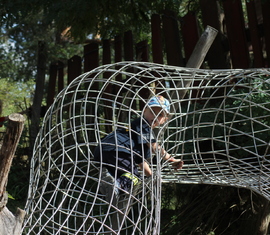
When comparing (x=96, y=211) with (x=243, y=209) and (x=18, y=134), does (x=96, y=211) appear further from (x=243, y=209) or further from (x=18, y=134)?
(x=18, y=134)

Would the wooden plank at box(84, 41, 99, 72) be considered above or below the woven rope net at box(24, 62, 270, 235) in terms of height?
above

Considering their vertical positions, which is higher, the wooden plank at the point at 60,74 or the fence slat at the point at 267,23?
the fence slat at the point at 267,23

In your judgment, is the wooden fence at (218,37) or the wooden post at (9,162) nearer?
the wooden post at (9,162)

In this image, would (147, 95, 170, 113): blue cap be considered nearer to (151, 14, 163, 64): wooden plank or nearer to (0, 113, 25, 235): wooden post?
(0, 113, 25, 235): wooden post

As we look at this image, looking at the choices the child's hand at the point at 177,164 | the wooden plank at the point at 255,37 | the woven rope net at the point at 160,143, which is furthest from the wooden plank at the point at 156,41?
the child's hand at the point at 177,164

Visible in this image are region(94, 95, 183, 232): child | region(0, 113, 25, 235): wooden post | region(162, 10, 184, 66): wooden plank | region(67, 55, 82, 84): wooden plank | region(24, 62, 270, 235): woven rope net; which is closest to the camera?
region(0, 113, 25, 235): wooden post

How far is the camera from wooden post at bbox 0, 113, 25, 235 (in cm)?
146

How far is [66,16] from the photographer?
408 centimetres

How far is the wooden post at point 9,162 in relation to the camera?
1.46 metres

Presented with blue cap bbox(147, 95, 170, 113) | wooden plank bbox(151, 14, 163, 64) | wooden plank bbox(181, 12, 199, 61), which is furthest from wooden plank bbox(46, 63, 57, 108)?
blue cap bbox(147, 95, 170, 113)

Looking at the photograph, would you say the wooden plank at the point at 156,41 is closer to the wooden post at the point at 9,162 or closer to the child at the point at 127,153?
the child at the point at 127,153

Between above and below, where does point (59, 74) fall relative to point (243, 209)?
above

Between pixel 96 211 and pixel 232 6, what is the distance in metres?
2.48

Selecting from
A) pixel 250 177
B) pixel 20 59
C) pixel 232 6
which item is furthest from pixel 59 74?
pixel 20 59
